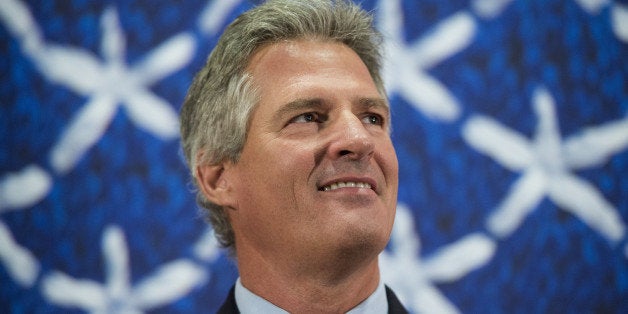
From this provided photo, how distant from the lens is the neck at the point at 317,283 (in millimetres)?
1488

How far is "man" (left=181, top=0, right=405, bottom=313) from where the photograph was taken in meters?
1.46

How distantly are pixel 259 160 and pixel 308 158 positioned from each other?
0.12 metres

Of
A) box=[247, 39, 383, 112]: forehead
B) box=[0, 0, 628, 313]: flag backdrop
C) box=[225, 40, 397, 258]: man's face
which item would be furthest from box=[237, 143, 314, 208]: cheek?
box=[0, 0, 628, 313]: flag backdrop

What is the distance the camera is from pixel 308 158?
4.84 ft

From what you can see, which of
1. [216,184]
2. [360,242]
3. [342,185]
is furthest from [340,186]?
[216,184]

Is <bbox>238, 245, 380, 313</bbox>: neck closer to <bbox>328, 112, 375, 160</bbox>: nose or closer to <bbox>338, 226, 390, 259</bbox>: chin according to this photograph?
<bbox>338, 226, 390, 259</bbox>: chin

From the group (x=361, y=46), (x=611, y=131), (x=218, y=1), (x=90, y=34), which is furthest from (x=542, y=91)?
(x=90, y=34)

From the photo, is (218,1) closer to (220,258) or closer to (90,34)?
(90,34)

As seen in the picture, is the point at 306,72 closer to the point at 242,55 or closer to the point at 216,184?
the point at 242,55

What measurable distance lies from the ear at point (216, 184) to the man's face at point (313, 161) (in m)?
0.02

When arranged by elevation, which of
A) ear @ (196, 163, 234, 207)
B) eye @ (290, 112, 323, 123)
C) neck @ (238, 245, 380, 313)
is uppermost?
eye @ (290, 112, 323, 123)

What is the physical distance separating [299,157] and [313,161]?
0.03m

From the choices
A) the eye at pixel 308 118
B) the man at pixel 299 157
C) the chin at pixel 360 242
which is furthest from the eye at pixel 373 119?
the chin at pixel 360 242

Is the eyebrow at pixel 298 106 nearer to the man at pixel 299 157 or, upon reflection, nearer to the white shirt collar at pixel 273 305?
the man at pixel 299 157
